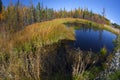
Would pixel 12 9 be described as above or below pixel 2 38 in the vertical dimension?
above

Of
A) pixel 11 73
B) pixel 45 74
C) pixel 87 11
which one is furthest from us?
pixel 87 11

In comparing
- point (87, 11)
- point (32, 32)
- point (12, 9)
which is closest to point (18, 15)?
point (12, 9)

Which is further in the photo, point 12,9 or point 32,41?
point 12,9

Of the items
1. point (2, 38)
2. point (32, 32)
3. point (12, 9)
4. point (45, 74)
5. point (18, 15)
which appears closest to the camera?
point (45, 74)

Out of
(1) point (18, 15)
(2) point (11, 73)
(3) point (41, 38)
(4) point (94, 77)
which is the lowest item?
(4) point (94, 77)

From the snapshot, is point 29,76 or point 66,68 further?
point 66,68

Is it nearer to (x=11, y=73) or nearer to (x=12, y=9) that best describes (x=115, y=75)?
(x=11, y=73)

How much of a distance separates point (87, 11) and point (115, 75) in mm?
88088

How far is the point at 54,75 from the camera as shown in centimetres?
687

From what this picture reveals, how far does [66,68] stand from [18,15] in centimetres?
4088

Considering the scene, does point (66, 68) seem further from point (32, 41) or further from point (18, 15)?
point (18, 15)

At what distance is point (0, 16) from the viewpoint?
50875 mm

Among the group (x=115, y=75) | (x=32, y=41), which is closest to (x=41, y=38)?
(x=32, y=41)

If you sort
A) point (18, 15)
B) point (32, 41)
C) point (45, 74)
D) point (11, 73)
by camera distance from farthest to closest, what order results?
point (18, 15), point (32, 41), point (45, 74), point (11, 73)
